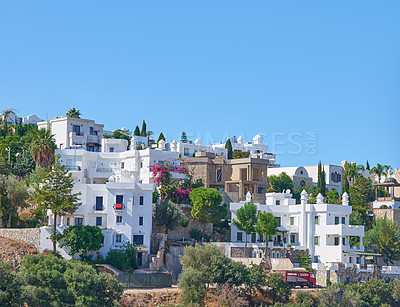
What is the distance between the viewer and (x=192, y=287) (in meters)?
61.2

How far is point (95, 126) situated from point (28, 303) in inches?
1963

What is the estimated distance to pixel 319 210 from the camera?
260 ft

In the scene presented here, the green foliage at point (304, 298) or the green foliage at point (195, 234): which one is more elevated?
the green foliage at point (195, 234)

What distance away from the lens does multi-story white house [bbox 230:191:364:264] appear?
77.3 meters

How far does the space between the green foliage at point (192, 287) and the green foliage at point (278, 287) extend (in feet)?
23.5

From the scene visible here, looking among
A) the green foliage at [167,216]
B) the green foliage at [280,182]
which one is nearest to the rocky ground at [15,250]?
the green foliage at [167,216]

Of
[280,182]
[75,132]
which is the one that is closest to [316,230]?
[280,182]

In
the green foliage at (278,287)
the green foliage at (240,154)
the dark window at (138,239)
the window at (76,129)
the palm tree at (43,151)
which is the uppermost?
the window at (76,129)

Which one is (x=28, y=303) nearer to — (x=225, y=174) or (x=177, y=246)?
(x=177, y=246)

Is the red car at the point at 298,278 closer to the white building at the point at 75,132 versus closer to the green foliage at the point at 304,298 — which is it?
the green foliage at the point at 304,298

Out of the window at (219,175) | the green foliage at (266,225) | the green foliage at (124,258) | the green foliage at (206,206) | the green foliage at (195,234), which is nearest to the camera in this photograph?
the green foliage at (124,258)

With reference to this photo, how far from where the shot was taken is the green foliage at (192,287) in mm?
60594

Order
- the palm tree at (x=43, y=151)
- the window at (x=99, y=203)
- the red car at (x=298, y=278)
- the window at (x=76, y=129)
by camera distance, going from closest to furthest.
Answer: the red car at (x=298, y=278) < the window at (x=99, y=203) < the palm tree at (x=43, y=151) < the window at (x=76, y=129)

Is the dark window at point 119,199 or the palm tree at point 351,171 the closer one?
the dark window at point 119,199
